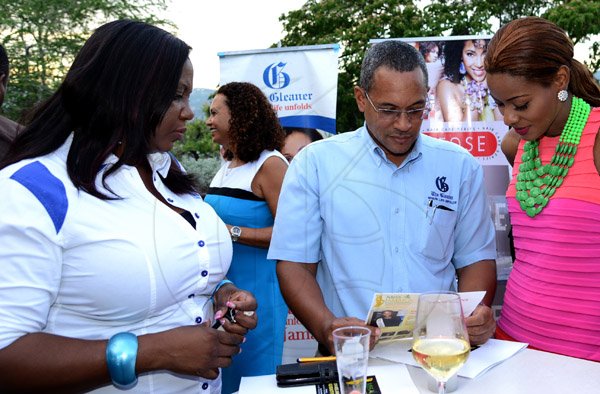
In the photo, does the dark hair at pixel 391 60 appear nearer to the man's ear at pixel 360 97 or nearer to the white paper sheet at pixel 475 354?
the man's ear at pixel 360 97

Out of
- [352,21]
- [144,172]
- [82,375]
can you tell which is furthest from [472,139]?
[352,21]

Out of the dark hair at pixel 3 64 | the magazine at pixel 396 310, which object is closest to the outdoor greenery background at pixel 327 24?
the dark hair at pixel 3 64

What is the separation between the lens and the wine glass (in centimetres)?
128

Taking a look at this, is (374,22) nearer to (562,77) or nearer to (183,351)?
(562,77)

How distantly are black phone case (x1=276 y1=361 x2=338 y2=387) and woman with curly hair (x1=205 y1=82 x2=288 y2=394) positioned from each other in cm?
185

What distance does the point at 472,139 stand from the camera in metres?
4.16

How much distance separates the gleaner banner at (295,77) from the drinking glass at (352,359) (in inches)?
142

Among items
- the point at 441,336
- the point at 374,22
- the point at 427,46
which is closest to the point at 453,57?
the point at 427,46

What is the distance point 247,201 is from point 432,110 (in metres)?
1.58

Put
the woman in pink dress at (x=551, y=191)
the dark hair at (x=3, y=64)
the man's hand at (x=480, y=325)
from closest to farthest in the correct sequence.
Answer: the man's hand at (x=480, y=325), the woman in pink dress at (x=551, y=191), the dark hair at (x=3, y=64)

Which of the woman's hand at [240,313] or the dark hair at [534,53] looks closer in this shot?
the woman's hand at [240,313]

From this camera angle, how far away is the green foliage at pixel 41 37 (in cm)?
1692

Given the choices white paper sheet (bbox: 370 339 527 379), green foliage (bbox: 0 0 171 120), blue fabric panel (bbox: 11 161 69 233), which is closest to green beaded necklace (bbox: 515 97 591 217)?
white paper sheet (bbox: 370 339 527 379)

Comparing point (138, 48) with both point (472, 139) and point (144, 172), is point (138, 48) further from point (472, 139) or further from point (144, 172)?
point (472, 139)
